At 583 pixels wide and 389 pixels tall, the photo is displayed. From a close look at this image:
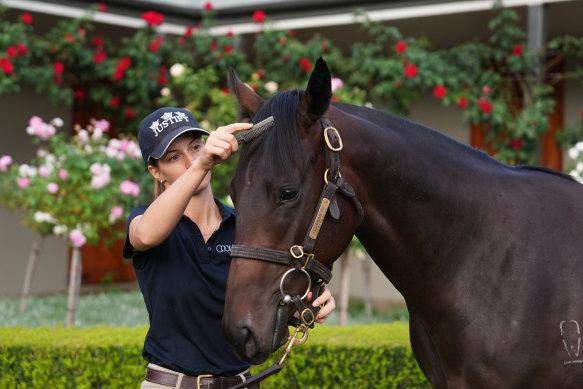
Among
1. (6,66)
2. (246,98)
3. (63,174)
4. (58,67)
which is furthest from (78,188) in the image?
(246,98)

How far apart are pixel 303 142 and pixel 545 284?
0.84 meters

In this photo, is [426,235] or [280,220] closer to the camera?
[280,220]

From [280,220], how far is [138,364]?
2321 mm

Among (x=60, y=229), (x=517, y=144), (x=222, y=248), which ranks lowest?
(x=60, y=229)

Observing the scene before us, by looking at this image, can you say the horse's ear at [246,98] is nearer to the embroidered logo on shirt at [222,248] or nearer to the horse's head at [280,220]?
the horse's head at [280,220]

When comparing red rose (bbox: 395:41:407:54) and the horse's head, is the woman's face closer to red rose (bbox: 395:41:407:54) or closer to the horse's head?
the horse's head

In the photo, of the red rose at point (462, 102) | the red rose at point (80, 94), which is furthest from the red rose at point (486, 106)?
the red rose at point (80, 94)

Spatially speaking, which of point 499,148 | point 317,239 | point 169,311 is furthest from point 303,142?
point 499,148

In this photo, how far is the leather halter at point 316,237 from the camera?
1.83m

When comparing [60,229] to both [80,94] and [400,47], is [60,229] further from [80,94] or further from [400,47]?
[400,47]

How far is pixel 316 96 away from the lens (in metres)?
1.89

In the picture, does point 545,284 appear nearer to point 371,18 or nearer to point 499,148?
point 499,148

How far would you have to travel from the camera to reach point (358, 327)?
13.9 ft

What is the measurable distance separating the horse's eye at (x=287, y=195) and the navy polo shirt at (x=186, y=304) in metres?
0.59
